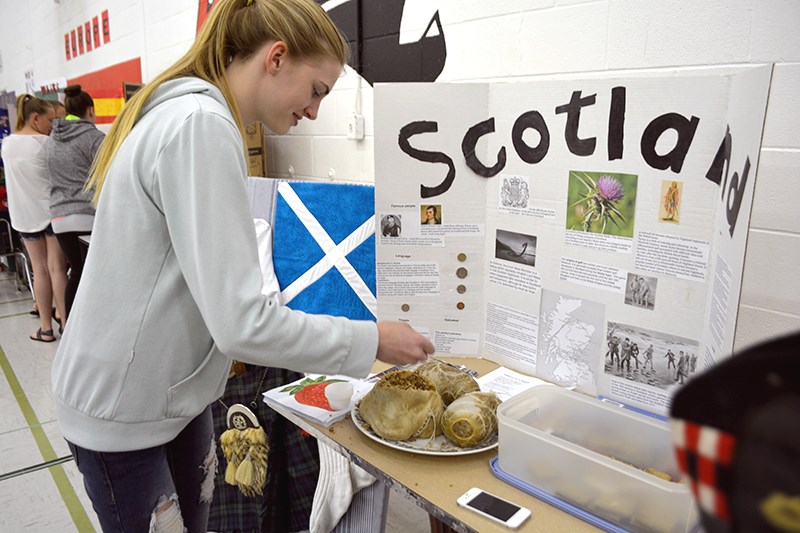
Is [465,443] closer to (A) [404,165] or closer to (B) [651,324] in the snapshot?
(B) [651,324]

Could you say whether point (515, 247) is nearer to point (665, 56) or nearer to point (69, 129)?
point (665, 56)

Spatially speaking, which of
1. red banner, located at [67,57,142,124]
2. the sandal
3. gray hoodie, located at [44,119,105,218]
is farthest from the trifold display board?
the sandal

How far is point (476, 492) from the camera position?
905 millimetres

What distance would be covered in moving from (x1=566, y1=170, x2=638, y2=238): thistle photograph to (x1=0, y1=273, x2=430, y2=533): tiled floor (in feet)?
4.31

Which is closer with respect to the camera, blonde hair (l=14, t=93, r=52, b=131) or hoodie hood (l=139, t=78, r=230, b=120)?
hoodie hood (l=139, t=78, r=230, b=120)

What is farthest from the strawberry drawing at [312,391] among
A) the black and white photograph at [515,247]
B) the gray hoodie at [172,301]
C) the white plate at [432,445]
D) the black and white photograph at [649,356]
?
the black and white photograph at [649,356]

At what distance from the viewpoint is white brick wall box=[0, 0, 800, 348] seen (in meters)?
1.08

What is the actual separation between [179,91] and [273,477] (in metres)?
1.28

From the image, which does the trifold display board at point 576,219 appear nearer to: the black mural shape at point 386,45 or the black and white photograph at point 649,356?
the black and white photograph at point 649,356

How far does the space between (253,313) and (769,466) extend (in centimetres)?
70

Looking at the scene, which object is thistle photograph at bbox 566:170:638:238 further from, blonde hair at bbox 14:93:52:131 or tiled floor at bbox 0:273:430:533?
blonde hair at bbox 14:93:52:131

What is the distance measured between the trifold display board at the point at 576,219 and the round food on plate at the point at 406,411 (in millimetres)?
375

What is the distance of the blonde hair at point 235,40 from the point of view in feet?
3.13

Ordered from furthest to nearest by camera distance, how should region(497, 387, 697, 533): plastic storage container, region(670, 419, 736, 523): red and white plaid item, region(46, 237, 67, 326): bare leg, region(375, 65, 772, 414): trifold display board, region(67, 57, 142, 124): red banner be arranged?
region(67, 57, 142, 124): red banner
region(46, 237, 67, 326): bare leg
region(375, 65, 772, 414): trifold display board
region(497, 387, 697, 533): plastic storage container
region(670, 419, 736, 523): red and white plaid item
